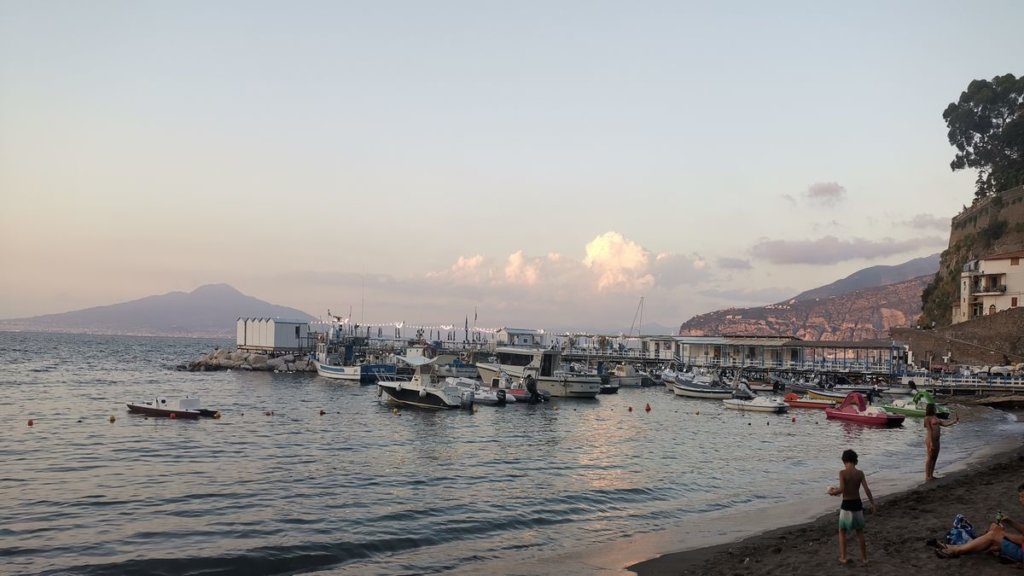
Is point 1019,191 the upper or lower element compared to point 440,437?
upper

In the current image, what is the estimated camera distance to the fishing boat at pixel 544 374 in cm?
6488

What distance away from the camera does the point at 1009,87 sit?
9562 cm

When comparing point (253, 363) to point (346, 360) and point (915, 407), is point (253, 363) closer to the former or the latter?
point (346, 360)

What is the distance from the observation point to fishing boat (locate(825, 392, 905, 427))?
4356 cm

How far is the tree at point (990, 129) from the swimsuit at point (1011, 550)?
93.8 m

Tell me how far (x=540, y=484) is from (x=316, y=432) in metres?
16.3

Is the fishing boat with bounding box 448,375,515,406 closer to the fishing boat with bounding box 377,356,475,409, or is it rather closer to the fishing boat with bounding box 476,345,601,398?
the fishing boat with bounding box 377,356,475,409

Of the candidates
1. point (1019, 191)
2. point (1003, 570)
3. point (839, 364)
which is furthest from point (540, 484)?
point (1019, 191)

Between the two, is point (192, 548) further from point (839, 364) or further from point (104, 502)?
point (839, 364)

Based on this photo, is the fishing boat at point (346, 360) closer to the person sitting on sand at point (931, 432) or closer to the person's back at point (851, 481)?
the person sitting on sand at point (931, 432)

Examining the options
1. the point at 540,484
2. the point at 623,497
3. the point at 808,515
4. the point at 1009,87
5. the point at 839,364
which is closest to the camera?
the point at 808,515

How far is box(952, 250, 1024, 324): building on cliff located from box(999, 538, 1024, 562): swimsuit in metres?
73.0

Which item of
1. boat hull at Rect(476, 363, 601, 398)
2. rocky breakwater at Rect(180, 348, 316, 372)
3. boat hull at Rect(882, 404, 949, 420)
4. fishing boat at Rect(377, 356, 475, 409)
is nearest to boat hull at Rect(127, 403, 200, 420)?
fishing boat at Rect(377, 356, 475, 409)

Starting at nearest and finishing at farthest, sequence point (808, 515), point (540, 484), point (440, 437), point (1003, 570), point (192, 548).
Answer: point (1003, 570)
point (192, 548)
point (808, 515)
point (540, 484)
point (440, 437)
